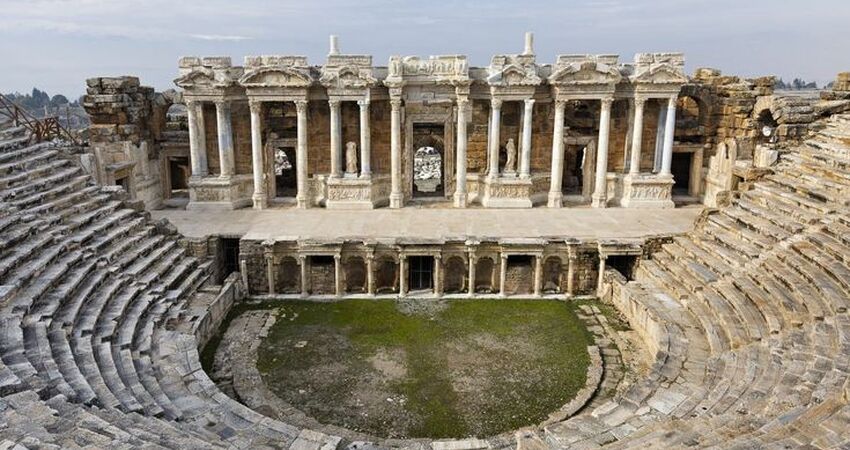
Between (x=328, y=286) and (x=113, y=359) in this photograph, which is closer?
(x=113, y=359)

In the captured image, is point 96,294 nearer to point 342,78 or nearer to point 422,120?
point 342,78

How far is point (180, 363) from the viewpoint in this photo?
12344 millimetres

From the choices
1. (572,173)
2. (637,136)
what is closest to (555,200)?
(637,136)

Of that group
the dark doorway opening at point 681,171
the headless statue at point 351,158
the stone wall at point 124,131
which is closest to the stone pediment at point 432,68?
the headless statue at point 351,158

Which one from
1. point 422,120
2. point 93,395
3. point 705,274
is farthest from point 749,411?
point 422,120

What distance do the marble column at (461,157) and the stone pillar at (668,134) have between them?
681 centimetres

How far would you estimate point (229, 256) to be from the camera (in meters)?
19.1

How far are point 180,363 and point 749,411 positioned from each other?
959cm

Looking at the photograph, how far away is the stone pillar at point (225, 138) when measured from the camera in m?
21.9

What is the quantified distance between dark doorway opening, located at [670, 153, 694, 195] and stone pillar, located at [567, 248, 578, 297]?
965 cm

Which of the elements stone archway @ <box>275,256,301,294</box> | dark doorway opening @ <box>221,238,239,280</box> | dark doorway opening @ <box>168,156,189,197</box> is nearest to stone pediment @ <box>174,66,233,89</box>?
dark doorway opening @ <box>168,156,189,197</box>

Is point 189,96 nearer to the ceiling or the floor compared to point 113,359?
nearer to the ceiling

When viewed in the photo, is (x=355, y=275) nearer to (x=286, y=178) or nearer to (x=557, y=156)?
(x=557, y=156)

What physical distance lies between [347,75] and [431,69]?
9.19 feet
